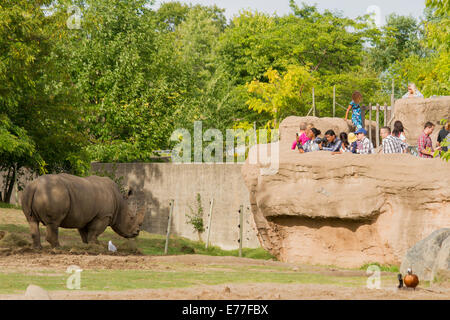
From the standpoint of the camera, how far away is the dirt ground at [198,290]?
11266mm

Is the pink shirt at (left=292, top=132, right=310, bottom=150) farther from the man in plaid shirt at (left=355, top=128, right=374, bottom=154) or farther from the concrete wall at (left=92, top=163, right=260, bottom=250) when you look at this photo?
the concrete wall at (left=92, top=163, right=260, bottom=250)

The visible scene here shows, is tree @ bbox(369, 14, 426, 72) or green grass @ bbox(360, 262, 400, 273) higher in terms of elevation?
tree @ bbox(369, 14, 426, 72)

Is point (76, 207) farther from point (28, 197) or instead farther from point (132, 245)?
point (132, 245)

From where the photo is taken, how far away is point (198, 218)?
89.9ft

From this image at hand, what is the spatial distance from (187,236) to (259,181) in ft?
28.5

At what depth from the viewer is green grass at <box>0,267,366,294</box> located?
12.4 m

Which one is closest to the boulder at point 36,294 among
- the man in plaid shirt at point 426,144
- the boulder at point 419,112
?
the man in plaid shirt at point 426,144

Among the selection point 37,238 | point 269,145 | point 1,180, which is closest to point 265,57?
point 1,180

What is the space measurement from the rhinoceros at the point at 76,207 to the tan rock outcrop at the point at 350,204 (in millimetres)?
4039

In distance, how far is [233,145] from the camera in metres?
34.1

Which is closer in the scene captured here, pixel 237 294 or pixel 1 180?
pixel 237 294

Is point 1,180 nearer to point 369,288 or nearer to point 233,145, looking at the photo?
point 233,145

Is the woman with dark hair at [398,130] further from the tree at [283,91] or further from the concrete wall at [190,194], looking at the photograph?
the tree at [283,91]

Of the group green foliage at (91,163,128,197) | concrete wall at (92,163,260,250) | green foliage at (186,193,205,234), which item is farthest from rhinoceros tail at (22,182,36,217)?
green foliage at (91,163,128,197)
